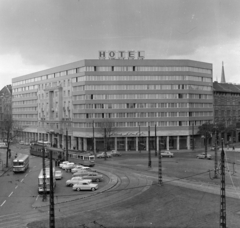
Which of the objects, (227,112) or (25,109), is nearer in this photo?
(227,112)

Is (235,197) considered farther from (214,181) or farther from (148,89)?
(148,89)

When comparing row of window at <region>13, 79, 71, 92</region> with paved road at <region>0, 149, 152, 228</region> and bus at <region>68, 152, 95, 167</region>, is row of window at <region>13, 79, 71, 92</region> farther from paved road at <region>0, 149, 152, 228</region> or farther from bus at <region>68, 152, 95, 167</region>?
paved road at <region>0, 149, 152, 228</region>

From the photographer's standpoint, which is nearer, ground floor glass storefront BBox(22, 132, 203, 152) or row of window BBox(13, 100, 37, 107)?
ground floor glass storefront BBox(22, 132, 203, 152)

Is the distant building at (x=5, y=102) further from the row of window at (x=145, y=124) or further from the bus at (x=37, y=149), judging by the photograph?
the bus at (x=37, y=149)

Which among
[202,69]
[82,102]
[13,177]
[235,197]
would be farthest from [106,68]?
[235,197]

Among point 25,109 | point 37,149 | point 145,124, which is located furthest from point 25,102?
point 145,124

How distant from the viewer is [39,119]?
10094 centimetres

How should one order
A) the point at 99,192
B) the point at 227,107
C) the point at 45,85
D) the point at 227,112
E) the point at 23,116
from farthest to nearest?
1. the point at 23,116
2. the point at 45,85
3. the point at 227,107
4. the point at 227,112
5. the point at 99,192

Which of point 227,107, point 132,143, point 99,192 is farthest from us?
point 227,107

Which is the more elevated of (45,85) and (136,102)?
(45,85)

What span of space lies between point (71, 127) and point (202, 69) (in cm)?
3813

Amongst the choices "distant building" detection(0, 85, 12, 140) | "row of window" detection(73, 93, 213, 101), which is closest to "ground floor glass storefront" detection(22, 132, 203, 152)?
"row of window" detection(73, 93, 213, 101)

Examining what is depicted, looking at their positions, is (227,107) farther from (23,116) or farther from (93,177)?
(23,116)

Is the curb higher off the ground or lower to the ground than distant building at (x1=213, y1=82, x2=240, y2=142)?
lower
